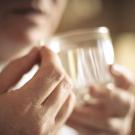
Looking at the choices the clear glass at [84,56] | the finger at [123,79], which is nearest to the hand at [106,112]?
the finger at [123,79]

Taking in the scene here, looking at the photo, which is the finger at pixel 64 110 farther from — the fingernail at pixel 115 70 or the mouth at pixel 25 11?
the mouth at pixel 25 11

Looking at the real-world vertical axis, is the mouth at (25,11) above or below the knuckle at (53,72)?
above

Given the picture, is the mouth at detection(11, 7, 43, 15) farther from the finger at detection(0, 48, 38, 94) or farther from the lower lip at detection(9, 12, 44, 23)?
the finger at detection(0, 48, 38, 94)

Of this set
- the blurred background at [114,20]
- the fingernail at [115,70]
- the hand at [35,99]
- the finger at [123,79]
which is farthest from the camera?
the blurred background at [114,20]

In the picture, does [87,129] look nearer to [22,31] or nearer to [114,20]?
[22,31]

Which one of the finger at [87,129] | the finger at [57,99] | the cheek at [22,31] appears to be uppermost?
the cheek at [22,31]

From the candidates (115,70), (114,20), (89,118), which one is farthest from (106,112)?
(114,20)

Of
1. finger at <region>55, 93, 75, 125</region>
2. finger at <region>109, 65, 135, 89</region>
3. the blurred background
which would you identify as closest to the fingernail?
finger at <region>109, 65, 135, 89</region>

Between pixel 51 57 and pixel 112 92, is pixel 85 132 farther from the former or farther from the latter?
pixel 51 57
